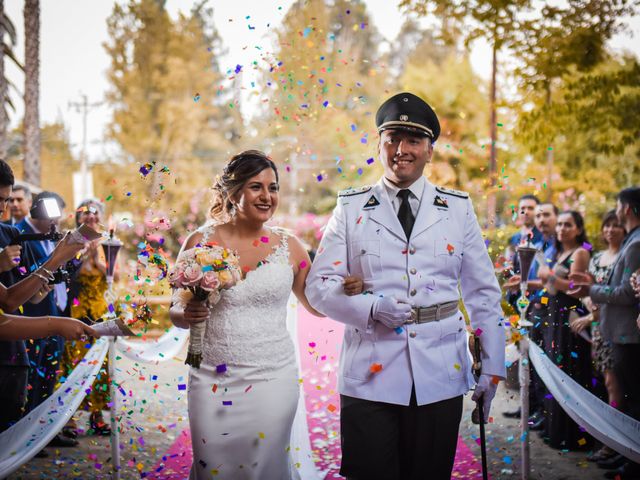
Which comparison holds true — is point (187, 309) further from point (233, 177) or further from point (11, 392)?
point (11, 392)

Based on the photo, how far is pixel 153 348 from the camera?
5.81 metres

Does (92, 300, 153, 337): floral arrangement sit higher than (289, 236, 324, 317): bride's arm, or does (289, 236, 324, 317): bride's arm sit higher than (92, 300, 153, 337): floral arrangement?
(289, 236, 324, 317): bride's arm

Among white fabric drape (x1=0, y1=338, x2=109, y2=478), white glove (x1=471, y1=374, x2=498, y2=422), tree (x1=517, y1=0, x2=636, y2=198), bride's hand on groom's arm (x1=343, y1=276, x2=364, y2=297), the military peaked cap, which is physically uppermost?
tree (x1=517, y1=0, x2=636, y2=198)

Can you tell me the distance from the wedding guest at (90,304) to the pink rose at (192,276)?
317 centimetres

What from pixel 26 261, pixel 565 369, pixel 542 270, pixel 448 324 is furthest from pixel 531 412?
pixel 26 261

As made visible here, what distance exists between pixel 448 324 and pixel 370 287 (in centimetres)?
44

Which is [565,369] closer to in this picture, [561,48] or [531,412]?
[531,412]

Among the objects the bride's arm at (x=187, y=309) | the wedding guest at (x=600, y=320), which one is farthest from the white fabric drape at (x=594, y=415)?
the bride's arm at (x=187, y=309)

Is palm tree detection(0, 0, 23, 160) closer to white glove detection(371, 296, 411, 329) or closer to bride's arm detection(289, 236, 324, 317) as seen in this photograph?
bride's arm detection(289, 236, 324, 317)

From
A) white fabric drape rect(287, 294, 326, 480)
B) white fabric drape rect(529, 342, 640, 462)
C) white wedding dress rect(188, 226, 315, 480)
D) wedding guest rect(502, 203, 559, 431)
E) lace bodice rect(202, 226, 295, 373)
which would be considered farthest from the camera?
wedding guest rect(502, 203, 559, 431)

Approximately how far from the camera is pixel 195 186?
23.7 meters

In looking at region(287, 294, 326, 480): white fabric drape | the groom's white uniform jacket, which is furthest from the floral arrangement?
the groom's white uniform jacket

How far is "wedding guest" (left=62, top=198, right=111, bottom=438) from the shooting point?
6.18 meters

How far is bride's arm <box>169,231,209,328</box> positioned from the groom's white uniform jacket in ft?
2.09
